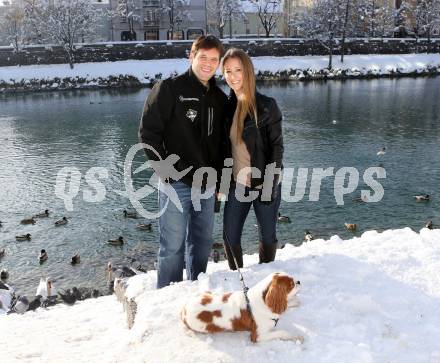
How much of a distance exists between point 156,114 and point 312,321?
7.94 ft

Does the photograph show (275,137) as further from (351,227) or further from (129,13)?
(129,13)

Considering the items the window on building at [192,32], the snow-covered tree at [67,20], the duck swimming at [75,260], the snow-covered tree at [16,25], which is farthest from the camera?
the window on building at [192,32]

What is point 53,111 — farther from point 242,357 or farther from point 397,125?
point 242,357

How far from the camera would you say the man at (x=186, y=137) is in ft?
Answer: 15.4

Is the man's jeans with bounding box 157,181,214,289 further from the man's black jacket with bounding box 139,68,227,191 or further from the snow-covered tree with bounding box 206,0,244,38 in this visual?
the snow-covered tree with bounding box 206,0,244,38

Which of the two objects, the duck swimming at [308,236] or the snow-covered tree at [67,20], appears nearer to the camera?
the duck swimming at [308,236]

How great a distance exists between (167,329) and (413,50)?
59531mm

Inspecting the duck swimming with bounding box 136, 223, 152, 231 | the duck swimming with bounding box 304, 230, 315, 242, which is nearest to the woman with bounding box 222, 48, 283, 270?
the duck swimming with bounding box 304, 230, 315, 242

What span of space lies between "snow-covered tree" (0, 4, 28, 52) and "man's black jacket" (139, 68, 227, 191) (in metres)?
53.7

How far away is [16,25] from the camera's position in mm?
54000

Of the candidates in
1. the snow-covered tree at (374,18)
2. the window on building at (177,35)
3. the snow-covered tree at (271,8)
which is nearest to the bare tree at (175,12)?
the window on building at (177,35)

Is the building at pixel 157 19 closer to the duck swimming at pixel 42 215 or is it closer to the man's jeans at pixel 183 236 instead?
the duck swimming at pixel 42 215

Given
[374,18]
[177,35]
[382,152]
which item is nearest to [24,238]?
[382,152]

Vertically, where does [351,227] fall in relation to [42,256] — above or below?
above
